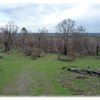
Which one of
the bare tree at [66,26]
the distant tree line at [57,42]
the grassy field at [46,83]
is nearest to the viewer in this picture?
the grassy field at [46,83]

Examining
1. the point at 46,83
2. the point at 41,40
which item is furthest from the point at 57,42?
the point at 46,83

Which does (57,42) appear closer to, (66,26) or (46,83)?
(66,26)

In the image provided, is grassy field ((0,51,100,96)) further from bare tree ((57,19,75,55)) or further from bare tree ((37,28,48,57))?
bare tree ((57,19,75,55))

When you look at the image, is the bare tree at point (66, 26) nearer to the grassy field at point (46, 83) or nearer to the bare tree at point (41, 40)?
the bare tree at point (41, 40)

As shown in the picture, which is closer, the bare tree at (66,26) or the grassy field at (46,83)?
the grassy field at (46,83)

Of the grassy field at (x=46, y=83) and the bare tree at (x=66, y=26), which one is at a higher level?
the bare tree at (x=66, y=26)

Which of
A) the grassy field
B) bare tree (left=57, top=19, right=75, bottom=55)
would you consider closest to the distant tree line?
bare tree (left=57, top=19, right=75, bottom=55)

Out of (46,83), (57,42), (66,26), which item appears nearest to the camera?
(46,83)

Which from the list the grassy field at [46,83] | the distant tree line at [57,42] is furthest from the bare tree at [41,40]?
the grassy field at [46,83]

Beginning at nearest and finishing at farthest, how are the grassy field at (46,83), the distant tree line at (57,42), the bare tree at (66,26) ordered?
the grassy field at (46,83)
the distant tree line at (57,42)
the bare tree at (66,26)

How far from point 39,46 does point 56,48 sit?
112 inches

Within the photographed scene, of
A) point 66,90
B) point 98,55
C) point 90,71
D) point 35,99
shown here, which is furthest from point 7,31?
point 35,99

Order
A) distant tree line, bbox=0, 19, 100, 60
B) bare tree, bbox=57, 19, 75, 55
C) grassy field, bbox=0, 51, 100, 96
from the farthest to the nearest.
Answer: bare tree, bbox=57, 19, 75, 55 → distant tree line, bbox=0, 19, 100, 60 → grassy field, bbox=0, 51, 100, 96

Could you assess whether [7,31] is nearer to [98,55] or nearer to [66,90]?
[98,55]
